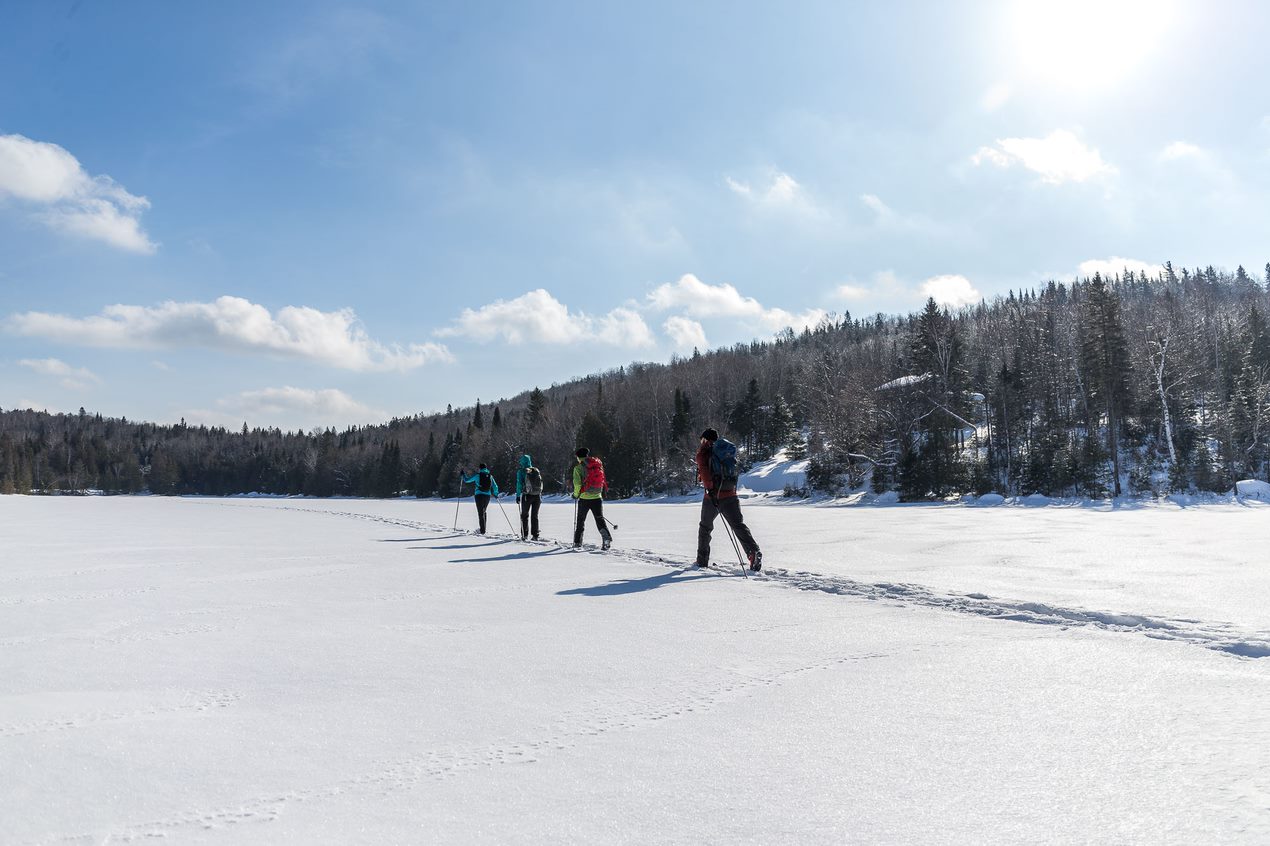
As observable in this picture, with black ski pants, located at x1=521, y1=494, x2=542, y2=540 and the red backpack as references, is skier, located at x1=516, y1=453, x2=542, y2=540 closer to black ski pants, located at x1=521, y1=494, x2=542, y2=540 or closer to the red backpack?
black ski pants, located at x1=521, y1=494, x2=542, y2=540

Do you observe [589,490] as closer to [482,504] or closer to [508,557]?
[508,557]

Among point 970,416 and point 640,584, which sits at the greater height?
point 970,416

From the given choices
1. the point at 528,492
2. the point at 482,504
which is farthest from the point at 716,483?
the point at 482,504

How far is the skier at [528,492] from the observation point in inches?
588

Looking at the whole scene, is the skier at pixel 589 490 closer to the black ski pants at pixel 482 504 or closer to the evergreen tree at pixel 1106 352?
the black ski pants at pixel 482 504

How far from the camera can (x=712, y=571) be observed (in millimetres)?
9969

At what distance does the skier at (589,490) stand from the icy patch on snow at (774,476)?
42.8 m

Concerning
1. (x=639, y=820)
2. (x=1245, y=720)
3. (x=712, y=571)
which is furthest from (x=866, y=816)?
(x=712, y=571)

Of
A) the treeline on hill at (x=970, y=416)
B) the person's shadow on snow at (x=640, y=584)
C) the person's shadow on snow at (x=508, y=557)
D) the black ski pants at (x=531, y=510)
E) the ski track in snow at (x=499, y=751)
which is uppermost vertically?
the treeline on hill at (x=970, y=416)

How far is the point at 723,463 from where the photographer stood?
33.3ft

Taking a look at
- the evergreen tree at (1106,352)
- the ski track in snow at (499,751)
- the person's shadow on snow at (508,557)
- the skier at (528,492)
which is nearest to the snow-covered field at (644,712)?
the ski track in snow at (499,751)

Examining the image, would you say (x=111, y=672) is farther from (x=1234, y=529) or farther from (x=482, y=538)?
(x=1234, y=529)

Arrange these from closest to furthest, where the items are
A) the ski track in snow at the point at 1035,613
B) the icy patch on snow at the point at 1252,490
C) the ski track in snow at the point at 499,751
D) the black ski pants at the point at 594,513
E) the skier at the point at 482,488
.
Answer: the ski track in snow at the point at 499,751, the ski track in snow at the point at 1035,613, the black ski pants at the point at 594,513, the skier at the point at 482,488, the icy patch on snow at the point at 1252,490

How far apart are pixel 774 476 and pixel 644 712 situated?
61.3 metres
